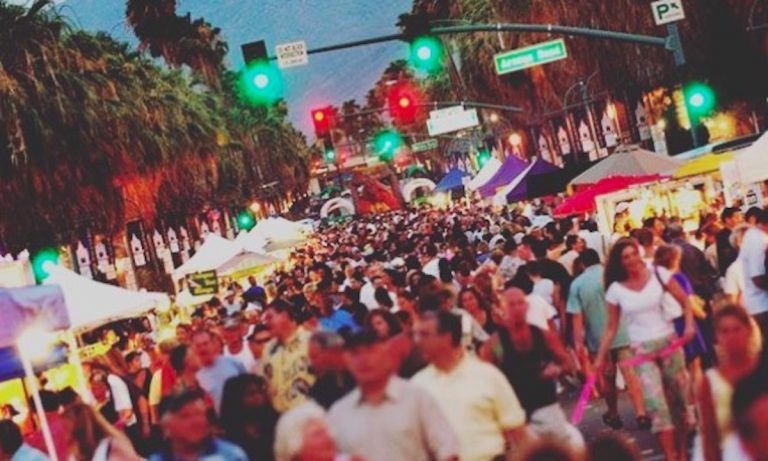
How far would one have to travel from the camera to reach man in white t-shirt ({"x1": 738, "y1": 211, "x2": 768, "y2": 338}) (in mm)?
11312

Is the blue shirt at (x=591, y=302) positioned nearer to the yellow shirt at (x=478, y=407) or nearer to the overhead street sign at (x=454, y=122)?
the yellow shirt at (x=478, y=407)

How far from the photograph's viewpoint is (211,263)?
33656 mm

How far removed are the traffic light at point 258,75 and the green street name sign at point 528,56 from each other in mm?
4593

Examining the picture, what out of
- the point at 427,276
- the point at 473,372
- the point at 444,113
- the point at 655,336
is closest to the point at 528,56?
the point at 427,276

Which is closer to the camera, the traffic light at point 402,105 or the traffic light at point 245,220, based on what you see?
the traffic light at point 402,105

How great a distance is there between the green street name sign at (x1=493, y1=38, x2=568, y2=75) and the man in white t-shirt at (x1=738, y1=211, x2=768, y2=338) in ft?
33.5

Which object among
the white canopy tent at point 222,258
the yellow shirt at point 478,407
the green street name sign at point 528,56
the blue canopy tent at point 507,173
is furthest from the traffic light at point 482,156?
the yellow shirt at point 478,407

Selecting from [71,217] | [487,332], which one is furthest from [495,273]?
[71,217]

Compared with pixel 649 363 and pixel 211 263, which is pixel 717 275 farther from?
pixel 211 263

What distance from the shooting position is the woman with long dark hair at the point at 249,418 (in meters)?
7.91

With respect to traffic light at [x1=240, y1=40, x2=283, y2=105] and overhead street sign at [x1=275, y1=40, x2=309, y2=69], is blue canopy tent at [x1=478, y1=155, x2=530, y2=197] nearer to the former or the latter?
overhead street sign at [x1=275, y1=40, x2=309, y2=69]

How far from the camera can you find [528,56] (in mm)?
21562

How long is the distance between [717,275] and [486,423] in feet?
26.3

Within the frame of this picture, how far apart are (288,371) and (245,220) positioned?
229ft
